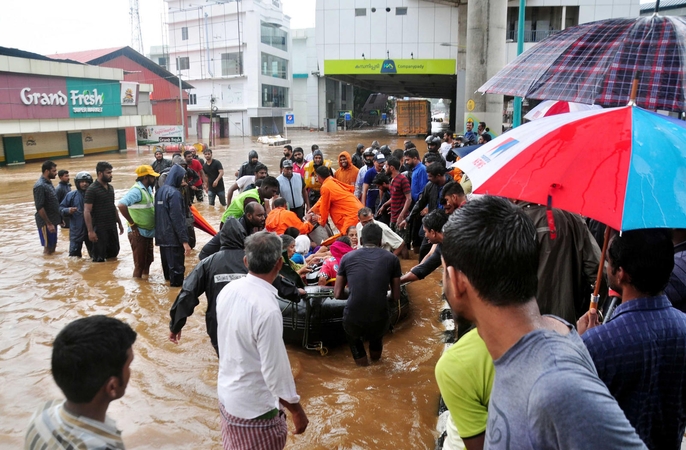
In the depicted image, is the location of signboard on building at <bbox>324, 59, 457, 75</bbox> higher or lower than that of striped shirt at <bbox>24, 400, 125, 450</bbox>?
higher

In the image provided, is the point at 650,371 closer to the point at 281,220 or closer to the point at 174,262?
the point at 281,220

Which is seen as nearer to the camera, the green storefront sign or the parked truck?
the green storefront sign

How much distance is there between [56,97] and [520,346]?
3537 centimetres

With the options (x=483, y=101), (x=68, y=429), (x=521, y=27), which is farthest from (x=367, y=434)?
(x=483, y=101)

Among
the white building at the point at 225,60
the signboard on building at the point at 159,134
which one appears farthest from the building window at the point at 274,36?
the signboard on building at the point at 159,134

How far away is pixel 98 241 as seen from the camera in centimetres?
914

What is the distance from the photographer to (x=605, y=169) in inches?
91.5

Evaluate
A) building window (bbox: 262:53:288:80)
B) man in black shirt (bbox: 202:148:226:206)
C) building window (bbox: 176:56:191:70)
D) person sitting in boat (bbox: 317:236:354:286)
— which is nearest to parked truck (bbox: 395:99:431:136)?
building window (bbox: 262:53:288:80)

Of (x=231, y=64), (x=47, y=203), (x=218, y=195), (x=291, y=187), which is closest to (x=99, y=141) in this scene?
(x=231, y=64)

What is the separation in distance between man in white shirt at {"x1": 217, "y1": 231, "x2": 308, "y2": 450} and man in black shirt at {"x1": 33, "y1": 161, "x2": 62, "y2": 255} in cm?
772

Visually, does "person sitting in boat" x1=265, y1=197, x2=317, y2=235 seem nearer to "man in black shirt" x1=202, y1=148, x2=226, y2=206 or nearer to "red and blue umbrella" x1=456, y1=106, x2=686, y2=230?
"red and blue umbrella" x1=456, y1=106, x2=686, y2=230

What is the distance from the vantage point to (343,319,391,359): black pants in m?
4.85

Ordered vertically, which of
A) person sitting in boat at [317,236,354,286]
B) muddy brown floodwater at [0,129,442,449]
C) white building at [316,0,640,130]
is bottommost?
muddy brown floodwater at [0,129,442,449]

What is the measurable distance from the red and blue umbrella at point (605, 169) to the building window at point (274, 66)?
180 feet
